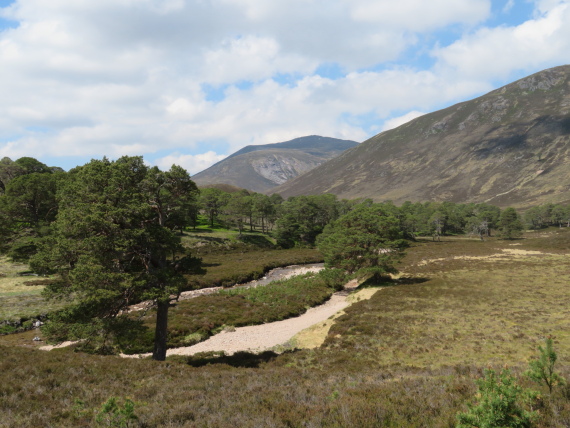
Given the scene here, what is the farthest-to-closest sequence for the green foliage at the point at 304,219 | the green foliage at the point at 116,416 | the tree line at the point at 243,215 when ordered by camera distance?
the green foliage at the point at 304,219, the tree line at the point at 243,215, the green foliage at the point at 116,416

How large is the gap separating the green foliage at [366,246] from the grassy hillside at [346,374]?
8.86 m

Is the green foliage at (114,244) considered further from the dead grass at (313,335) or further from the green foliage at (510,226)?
the green foliage at (510,226)

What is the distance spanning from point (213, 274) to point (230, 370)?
117 feet

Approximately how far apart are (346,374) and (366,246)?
93.3 feet

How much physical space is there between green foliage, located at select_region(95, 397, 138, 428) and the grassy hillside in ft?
1.98

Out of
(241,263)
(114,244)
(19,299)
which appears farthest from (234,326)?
(241,263)

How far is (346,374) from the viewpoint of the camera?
50.9 ft

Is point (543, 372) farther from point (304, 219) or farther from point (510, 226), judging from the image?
point (510, 226)

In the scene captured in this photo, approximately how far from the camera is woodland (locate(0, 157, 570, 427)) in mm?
8781

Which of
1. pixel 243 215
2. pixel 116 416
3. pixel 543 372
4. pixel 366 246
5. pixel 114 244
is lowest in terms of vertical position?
pixel 116 416

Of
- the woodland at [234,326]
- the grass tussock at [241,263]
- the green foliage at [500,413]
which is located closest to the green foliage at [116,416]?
the woodland at [234,326]

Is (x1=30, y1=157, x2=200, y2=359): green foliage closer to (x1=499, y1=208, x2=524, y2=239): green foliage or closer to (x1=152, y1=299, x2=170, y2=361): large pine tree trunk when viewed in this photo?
(x1=152, y1=299, x2=170, y2=361): large pine tree trunk

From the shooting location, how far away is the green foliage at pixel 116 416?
7820 millimetres

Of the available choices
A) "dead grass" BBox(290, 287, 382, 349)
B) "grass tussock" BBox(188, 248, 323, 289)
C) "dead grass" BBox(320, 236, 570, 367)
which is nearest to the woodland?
"dead grass" BBox(320, 236, 570, 367)
